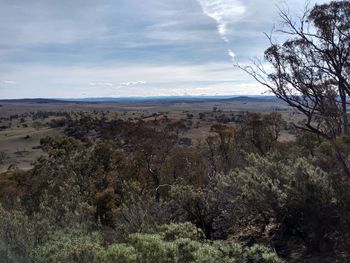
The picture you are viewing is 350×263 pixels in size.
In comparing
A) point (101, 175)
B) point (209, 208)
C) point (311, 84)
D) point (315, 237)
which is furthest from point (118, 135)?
point (315, 237)

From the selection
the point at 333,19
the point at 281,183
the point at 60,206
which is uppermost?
the point at 333,19

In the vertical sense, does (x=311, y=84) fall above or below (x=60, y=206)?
above

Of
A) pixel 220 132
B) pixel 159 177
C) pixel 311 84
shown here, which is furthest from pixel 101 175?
pixel 311 84

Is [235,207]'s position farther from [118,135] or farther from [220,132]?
[118,135]

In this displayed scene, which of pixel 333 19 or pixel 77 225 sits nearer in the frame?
pixel 77 225

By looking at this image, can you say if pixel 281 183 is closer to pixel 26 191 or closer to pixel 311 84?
pixel 311 84

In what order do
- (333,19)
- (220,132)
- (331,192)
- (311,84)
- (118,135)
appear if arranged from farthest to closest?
(118,135), (220,132), (311,84), (333,19), (331,192)

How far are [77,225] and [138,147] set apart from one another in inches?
649

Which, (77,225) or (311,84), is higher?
(311,84)

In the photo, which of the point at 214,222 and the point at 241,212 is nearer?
the point at 241,212

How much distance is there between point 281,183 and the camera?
968cm

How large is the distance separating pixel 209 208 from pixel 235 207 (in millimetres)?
921

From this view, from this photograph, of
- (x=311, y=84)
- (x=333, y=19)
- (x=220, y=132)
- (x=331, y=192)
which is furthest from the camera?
(x=220, y=132)

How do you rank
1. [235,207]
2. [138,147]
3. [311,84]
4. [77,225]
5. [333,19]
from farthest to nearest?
1. [138,147]
2. [311,84]
3. [333,19]
4. [235,207]
5. [77,225]
